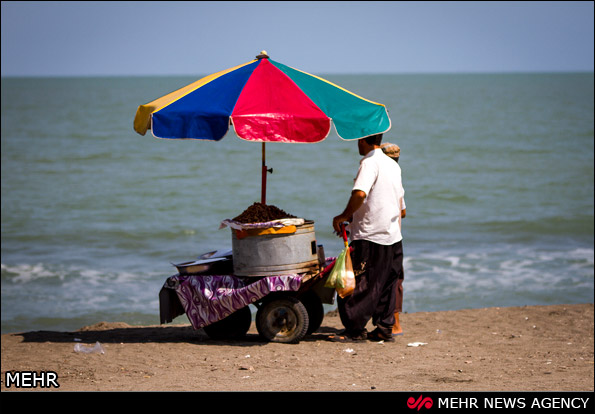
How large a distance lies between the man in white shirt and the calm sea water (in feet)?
11.4

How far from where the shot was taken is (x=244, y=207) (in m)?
20.6

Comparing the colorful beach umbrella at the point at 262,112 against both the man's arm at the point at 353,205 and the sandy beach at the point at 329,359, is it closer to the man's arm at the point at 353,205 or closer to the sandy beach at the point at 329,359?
the man's arm at the point at 353,205

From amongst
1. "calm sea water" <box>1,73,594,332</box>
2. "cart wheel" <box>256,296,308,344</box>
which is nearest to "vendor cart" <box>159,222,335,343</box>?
"cart wheel" <box>256,296,308,344</box>

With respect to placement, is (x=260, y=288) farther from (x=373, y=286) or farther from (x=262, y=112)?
(x=262, y=112)

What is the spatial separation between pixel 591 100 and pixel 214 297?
75634mm

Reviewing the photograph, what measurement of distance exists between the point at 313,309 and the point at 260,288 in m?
0.75

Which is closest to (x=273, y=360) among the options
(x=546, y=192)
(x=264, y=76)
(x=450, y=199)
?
(x=264, y=76)

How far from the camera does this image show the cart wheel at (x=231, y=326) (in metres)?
7.05

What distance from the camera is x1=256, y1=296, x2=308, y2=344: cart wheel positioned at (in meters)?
6.63

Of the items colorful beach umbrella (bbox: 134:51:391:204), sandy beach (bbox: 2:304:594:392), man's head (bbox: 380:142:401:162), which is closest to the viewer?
sandy beach (bbox: 2:304:594:392)
